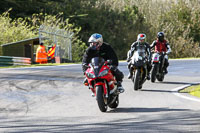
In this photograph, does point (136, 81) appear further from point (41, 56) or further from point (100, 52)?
point (41, 56)

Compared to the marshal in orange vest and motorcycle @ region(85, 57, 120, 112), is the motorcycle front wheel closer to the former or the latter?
motorcycle @ region(85, 57, 120, 112)

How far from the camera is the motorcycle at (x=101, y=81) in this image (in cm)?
975

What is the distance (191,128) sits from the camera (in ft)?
25.2

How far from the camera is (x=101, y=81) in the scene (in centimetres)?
991

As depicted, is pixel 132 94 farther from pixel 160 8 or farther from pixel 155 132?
pixel 160 8

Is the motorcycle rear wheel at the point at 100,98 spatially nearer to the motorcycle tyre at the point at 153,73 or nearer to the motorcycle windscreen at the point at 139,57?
the motorcycle windscreen at the point at 139,57

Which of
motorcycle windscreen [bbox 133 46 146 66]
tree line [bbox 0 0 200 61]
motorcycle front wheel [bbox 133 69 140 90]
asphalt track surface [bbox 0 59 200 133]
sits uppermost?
tree line [bbox 0 0 200 61]

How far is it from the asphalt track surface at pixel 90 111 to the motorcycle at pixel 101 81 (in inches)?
9.9

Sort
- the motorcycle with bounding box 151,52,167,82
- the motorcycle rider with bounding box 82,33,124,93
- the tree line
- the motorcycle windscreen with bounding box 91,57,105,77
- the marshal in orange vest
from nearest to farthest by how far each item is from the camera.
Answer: the motorcycle windscreen with bounding box 91,57,105,77
the motorcycle rider with bounding box 82,33,124,93
the motorcycle with bounding box 151,52,167,82
the marshal in orange vest
the tree line

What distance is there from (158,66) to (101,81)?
7.82 m

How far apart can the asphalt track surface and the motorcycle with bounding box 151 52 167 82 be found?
1.38 meters

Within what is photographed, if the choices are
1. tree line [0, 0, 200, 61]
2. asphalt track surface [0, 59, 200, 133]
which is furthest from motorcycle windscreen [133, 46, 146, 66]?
tree line [0, 0, 200, 61]

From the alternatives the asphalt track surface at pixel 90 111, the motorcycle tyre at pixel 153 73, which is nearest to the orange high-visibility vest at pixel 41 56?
the motorcycle tyre at pixel 153 73

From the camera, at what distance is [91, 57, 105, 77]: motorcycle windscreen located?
9852 mm
